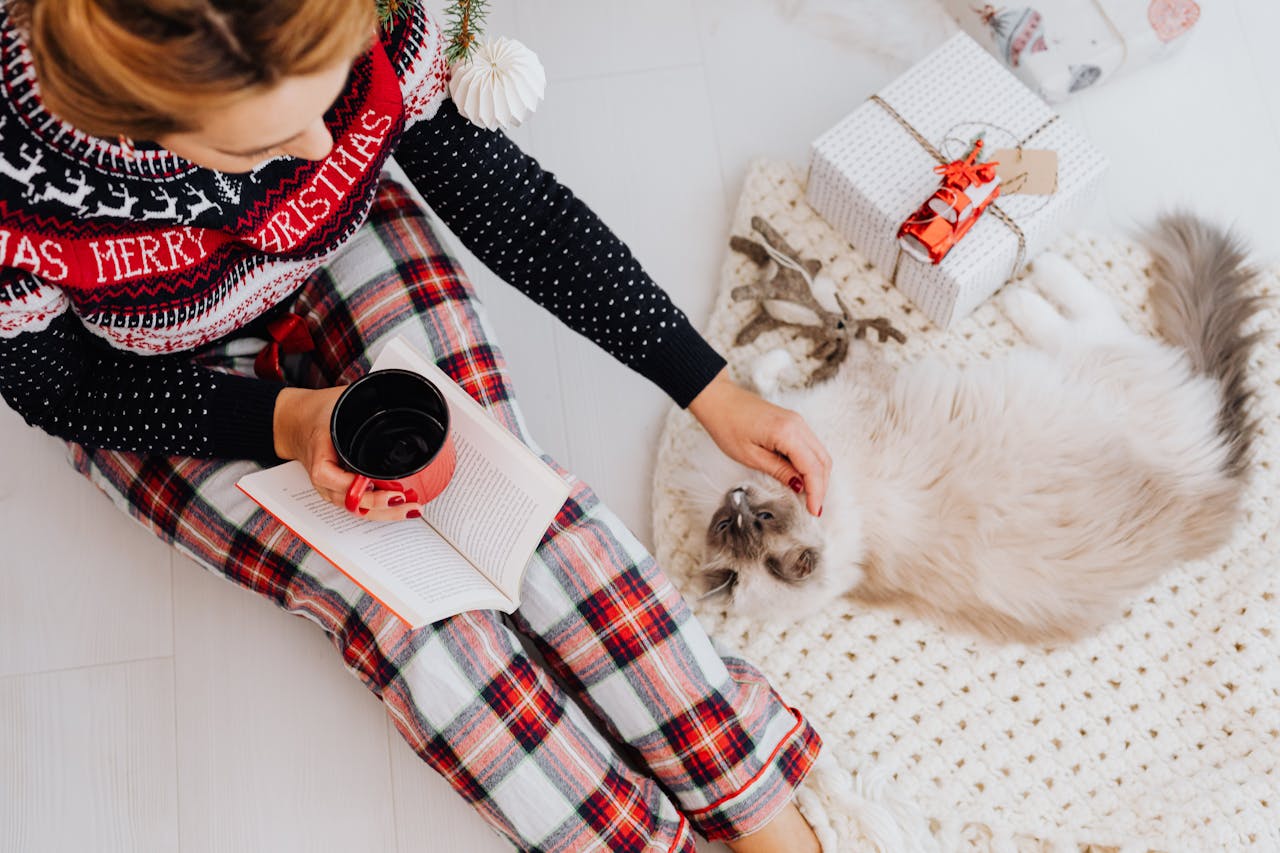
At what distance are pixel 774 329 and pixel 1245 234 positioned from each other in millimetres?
701

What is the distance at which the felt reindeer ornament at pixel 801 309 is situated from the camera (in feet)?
4.51

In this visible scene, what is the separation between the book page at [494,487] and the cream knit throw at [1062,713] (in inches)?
14.2

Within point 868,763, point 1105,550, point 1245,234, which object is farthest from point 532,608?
point 1245,234

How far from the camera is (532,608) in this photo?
3.54 ft

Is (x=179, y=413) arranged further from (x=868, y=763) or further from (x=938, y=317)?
(x=938, y=317)

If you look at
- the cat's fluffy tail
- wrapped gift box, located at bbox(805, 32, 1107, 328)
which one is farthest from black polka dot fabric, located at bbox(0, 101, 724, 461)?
the cat's fluffy tail

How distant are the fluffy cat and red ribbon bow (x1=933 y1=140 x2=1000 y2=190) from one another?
24 centimetres

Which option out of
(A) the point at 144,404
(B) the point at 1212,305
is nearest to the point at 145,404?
(A) the point at 144,404

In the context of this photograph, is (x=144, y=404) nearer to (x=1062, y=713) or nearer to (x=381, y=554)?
(x=381, y=554)

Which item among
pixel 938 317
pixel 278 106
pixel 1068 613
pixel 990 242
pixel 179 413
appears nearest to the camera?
pixel 278 106

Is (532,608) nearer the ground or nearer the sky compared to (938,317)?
nearer the ground

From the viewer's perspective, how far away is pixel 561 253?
1.08m

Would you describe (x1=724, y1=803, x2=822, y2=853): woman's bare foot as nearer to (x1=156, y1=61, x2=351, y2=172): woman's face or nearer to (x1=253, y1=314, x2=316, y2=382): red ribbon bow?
(x1=253, y1=314, x2=316, y2=382): red ribbon bow

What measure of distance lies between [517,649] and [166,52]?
2.25ft
